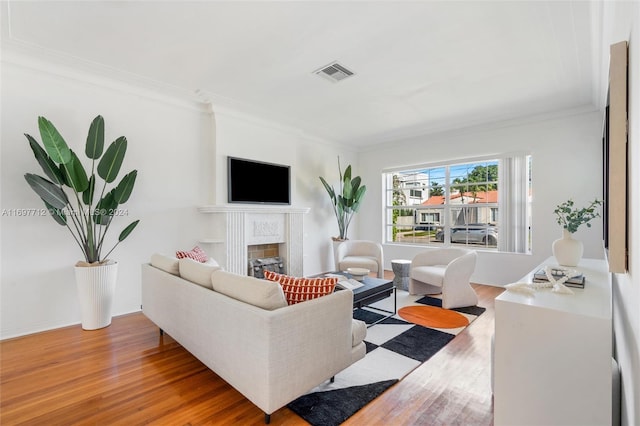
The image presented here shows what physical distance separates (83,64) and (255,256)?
3113mm

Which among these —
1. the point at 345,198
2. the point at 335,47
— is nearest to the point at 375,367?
the point at 335,47

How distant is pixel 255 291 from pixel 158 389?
1054mm

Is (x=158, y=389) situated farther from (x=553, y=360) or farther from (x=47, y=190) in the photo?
(x=553, y=360)

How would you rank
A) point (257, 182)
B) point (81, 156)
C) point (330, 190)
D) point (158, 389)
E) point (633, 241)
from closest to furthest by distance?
point (633, 241), point (158, 389), point (81, 156), point (257, 182), point (330, 190)

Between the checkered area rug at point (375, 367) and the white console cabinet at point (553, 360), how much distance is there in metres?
0.82

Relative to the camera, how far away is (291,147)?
5184 millimetres

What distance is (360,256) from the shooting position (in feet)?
17.0

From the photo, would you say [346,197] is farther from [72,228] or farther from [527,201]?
[72,228]

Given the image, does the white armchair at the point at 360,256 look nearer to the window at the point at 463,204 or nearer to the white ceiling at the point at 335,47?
the window at the point at 463,204

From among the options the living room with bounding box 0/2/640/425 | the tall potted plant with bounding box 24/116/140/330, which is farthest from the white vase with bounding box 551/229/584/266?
the tall potted plant with bounding box 24/116/140/330

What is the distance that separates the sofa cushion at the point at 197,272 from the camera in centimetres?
214

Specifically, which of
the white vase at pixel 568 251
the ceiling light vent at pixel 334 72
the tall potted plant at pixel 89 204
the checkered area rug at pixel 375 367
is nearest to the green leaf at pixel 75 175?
the tall potted plant at pixel 89 204

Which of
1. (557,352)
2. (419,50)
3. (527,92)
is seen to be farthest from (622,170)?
(527,92)

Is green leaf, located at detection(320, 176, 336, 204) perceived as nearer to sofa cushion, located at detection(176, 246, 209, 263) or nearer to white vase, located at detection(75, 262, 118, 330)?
sofa cushion, located at detection(176, 246, 209, 263)
